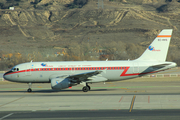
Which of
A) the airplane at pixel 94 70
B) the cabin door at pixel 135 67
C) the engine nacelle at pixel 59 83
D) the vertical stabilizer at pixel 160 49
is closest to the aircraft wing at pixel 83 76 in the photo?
the airplane at pixel 94 70

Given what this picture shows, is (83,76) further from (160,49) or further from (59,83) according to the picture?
(160,49)

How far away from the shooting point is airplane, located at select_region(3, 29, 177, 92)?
111 feet

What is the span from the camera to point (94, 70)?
34.1 meters

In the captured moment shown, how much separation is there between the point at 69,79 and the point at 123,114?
1457 cm

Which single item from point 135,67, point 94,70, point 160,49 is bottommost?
point 94,70

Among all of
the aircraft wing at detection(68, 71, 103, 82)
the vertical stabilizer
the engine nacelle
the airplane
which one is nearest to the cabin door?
the airplane

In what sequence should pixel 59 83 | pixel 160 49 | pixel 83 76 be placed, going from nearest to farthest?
pixel 59 83 < pixel 83 76 < pixel 160 49

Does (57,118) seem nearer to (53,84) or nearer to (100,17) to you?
(53,84)

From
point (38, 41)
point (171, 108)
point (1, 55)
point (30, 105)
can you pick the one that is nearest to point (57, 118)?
point (30, 105)

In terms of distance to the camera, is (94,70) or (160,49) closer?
(94,70)

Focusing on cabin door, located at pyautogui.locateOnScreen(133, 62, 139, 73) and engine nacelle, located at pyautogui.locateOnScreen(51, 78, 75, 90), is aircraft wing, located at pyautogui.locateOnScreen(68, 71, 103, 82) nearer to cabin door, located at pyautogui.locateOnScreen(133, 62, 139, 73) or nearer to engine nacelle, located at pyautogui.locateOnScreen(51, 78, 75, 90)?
engine nacelle, located at pyautogui.locateOnScreen(51, 78, 75, 90)

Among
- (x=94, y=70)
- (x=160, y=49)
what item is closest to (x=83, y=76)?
(x=94, y=70)

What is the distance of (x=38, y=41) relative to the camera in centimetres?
16375

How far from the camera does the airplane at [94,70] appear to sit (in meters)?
33.8
